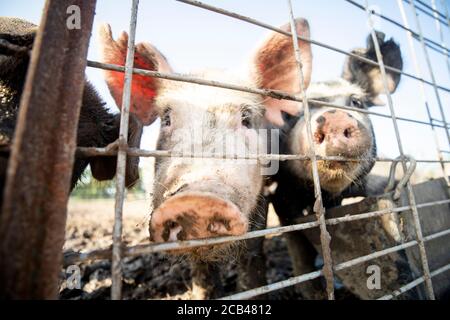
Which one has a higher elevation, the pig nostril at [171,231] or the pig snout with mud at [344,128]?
the pig snout with mud at [344,128]

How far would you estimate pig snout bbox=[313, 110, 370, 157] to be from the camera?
7.17ft

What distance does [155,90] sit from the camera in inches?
119

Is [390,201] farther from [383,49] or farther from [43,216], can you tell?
[383,49]

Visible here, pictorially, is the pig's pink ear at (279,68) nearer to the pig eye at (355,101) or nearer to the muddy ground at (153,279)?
the pig eye at (355,101)

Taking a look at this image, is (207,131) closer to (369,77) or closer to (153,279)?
(153,279)

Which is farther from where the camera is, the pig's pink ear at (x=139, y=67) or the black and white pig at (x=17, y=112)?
the pig's pink ear at (x=139, y=67)

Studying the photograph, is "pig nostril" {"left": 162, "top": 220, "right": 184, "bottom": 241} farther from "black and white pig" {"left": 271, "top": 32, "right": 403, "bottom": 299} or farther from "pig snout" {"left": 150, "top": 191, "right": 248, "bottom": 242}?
"black and white pig" {"left": 271, "top": 32, "right": 403, "bottom": 299}

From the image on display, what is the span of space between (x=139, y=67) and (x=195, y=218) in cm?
199

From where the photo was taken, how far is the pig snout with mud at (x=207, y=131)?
1352mm

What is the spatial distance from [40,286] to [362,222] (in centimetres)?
216

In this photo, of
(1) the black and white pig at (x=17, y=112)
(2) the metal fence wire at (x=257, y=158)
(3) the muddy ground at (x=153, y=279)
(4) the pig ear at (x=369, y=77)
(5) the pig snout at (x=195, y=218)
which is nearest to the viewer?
(2) the metal fence wire at (x=257, y=158)

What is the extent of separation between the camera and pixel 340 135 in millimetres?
2230

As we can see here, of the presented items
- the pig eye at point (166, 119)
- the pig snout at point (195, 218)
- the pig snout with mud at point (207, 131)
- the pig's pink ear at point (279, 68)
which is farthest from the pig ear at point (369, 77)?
the pig snout at point (195, 218)

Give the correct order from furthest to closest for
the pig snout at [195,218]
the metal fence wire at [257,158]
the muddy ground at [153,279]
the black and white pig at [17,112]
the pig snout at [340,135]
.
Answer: the muddy ground at [153,279] < the pig snout at [340,135] < the pig snout at [195,218] < the black and white pig at [17,112] < the metal fence wire at [257,158]
